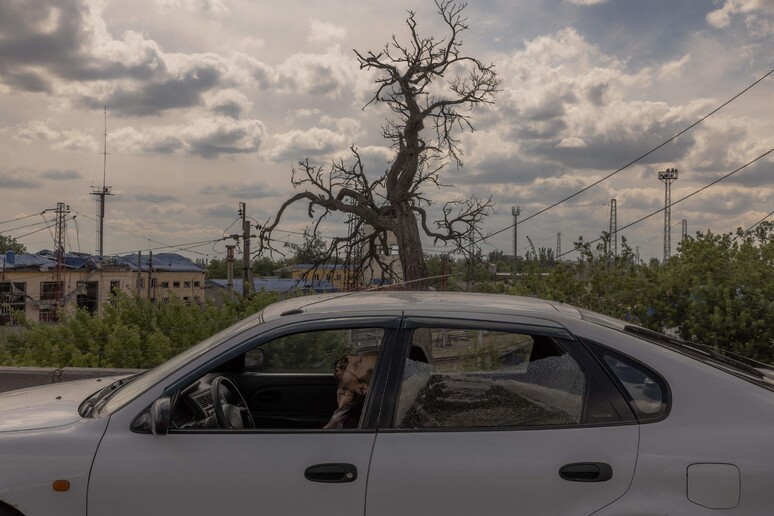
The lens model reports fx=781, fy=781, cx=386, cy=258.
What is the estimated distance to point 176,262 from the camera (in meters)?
74.0

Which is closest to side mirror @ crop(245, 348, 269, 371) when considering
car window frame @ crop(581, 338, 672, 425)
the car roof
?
the car roof

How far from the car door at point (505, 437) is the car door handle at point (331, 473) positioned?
0.09 metres

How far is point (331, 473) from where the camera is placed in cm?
327

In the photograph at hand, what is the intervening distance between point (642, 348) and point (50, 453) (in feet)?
8.69

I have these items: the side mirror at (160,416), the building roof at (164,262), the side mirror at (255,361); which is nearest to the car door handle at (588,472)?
the side mirror at (160,416)

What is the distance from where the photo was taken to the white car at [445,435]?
3189mm

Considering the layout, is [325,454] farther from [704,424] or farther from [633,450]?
[704,424]

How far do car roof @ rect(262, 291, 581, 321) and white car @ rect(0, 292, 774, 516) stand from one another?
0.02 meters

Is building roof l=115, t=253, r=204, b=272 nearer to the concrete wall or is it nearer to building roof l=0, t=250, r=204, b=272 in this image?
building roof l=0, t=250, r=204, b=272

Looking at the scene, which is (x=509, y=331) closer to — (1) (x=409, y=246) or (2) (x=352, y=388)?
(2) (x=352, y=388)

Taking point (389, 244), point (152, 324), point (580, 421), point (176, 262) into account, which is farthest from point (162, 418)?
point (176, 262)

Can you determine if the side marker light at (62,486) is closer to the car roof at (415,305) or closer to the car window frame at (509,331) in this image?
the car roof at (415,305)

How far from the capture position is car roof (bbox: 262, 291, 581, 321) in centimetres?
365

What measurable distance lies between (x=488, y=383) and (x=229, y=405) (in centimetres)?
127
